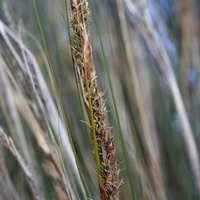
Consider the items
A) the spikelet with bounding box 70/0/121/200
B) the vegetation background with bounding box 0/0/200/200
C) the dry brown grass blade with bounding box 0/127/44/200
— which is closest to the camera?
the spikelet with bounding box 70/0/121/200

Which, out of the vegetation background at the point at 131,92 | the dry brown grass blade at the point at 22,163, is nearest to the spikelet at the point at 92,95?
the dry brown grass blade at the point at 22,163

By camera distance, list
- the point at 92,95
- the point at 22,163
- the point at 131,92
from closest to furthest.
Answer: the point at 92,95
the point at 22,163
the point at 131,92

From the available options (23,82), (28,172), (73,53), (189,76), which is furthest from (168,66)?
(73,53)

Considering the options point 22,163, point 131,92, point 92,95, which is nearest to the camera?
point 92,95

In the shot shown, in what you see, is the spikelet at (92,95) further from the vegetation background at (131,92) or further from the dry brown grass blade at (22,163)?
the vegetation background at (131,92)

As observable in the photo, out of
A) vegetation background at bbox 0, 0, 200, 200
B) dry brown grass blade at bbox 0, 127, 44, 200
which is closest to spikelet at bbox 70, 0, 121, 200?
dry brown grass blade at bbox 0, 127, 44, 200

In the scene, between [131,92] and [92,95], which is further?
[131,92]

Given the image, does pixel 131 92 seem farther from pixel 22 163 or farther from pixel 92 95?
pixel 92 95

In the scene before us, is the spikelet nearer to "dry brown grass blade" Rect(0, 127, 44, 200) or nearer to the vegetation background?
"dry brown grass blade" Rect(0, 127, 44, 200)

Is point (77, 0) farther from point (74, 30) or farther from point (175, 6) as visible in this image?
point (175, 6)

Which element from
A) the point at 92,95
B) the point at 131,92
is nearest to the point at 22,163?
the point at 92,95
